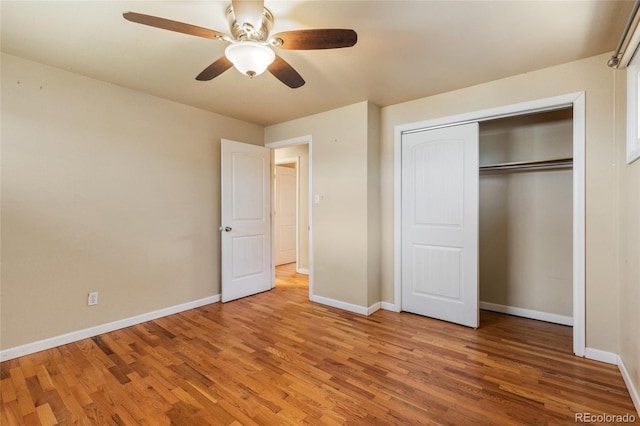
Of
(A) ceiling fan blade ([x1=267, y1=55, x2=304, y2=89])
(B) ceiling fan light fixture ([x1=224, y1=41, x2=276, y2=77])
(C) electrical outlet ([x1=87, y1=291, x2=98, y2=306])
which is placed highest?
(A) ceiling fan blade ([x1=267, y1=55, x2=304, y2=89])

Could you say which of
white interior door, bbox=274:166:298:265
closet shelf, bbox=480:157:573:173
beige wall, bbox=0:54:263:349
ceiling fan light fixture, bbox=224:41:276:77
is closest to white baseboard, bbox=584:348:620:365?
closet shelf, bbox=480:157:573:173

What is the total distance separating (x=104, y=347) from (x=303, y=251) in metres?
3.31

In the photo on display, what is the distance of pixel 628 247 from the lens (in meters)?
1.96

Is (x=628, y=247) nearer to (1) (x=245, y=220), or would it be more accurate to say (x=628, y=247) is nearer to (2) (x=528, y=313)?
(2) (x=528, y=313)

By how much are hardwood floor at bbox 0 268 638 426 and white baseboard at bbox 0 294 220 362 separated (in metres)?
0.07

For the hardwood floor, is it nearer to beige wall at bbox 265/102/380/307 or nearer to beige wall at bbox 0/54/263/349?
beige wall at bbox 0/54/263/349

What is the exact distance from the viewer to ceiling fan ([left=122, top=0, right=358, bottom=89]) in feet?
4.79

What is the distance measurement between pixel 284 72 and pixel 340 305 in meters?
2.59

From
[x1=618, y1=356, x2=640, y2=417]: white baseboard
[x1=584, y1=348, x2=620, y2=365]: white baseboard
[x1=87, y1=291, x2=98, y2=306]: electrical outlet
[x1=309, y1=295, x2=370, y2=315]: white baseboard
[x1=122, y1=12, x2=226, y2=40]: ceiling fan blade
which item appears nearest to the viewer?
[x1=122, y1=12, x2=226, y2=40]: ceiling fan blade

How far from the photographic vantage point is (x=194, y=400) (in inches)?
72.1

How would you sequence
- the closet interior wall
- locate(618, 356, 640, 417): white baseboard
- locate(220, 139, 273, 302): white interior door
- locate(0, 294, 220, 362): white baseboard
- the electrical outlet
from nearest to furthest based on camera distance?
locate(618, 356, 640, 417): white baseboard → locate(0, 294, 220, 362): white baseboard → the electrical outlet → the closet interior wall → locate(220, 139, 273, 302): white interior door

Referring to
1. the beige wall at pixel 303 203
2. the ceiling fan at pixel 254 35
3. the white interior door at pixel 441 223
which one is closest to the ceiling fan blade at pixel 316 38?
the ceiling fan at pixel 254 35

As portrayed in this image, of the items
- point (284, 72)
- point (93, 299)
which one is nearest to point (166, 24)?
point (284, 72)

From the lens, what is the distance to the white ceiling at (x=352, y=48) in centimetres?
174
